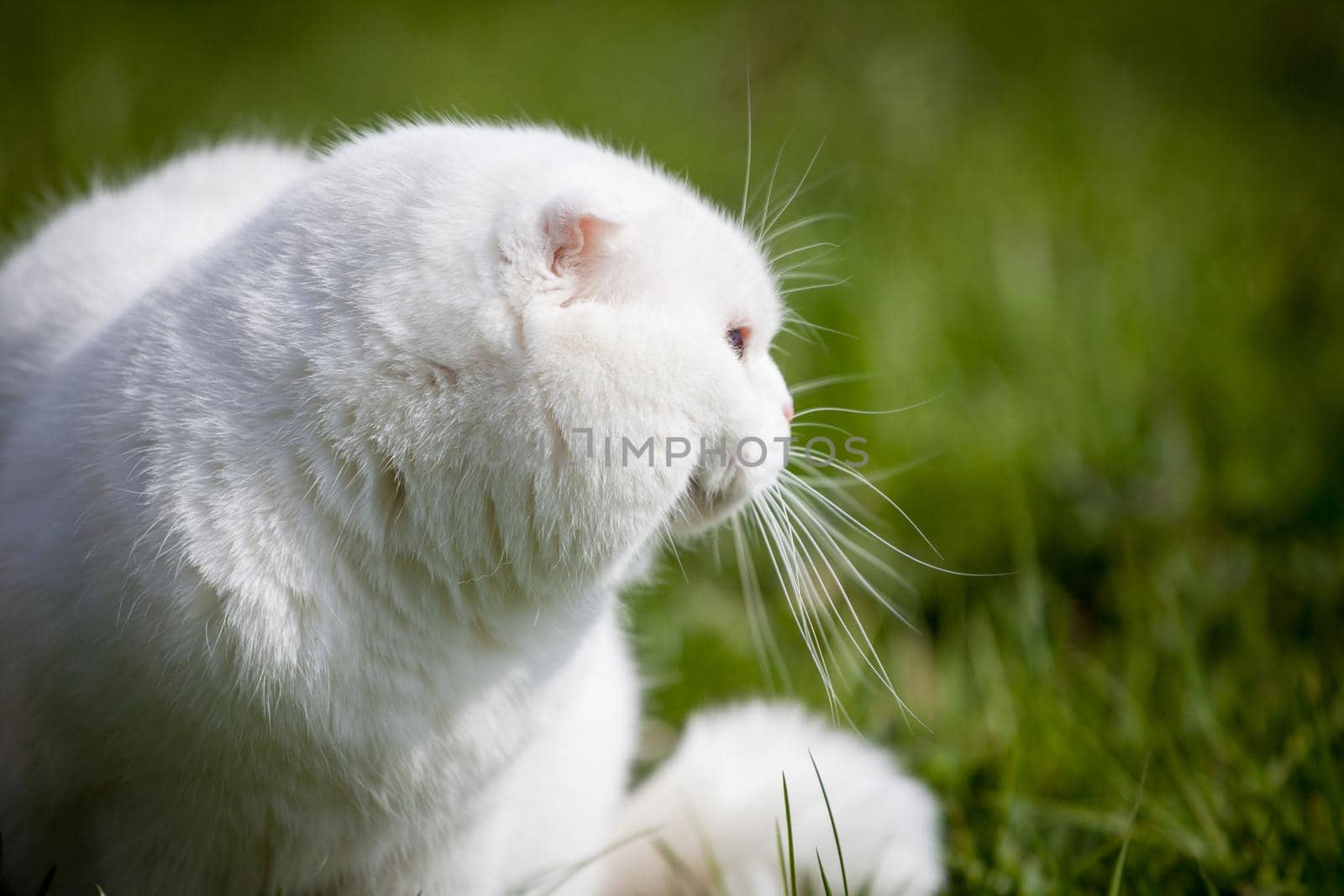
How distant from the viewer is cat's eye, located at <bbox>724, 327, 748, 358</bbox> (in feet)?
4.53

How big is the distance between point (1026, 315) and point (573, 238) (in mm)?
2136

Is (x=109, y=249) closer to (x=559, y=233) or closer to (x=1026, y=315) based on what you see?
(x=559, y=233)

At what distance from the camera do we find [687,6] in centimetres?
532

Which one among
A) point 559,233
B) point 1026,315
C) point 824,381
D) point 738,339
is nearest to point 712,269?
point 738,339

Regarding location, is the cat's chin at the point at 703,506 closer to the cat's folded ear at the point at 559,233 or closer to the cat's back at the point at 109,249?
the cat's folded ear at the point at 559,233

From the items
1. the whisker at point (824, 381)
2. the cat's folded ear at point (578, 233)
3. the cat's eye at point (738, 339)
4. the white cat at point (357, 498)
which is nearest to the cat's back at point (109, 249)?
the white cat at point (357, 498)

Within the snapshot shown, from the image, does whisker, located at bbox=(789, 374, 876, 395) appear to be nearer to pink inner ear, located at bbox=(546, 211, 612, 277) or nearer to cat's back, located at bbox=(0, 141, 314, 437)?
pink inner ear, located at bbox=(546, 211, 612, 277)

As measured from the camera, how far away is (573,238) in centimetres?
121

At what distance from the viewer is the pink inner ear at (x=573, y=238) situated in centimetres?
120

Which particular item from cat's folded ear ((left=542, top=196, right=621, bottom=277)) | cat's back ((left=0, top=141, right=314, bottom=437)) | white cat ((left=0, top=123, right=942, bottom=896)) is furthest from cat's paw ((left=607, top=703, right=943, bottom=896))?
cat's back ((left=0, top=141, right=314, bottom=437))

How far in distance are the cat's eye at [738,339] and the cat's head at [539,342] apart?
40 millimetres

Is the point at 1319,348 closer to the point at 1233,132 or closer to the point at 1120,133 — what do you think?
the point at 1120,133

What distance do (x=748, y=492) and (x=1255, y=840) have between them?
1.04m

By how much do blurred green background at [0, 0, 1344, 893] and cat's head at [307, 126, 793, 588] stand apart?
3.00 ft
